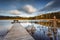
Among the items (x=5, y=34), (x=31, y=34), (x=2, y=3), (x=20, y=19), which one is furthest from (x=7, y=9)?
(x=31, y=34)

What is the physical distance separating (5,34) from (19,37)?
0.23 m

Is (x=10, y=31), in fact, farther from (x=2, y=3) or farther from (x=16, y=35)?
(x=2, y=3)

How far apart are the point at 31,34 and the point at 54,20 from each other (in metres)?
0.45

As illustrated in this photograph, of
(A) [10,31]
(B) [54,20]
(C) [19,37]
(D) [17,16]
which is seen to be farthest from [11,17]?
(B) [54,20]

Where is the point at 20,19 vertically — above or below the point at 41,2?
below

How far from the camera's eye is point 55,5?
2.07 metres

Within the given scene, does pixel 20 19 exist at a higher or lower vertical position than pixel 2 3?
lower

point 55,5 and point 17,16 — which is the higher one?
point 55,5

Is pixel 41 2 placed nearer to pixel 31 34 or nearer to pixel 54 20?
pixel 54 20

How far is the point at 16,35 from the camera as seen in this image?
77.9 inches

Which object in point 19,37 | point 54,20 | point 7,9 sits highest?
point 7,9

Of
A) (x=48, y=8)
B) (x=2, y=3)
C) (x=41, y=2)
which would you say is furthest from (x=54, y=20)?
(x=2, y=3)

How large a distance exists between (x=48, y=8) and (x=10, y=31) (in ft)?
2.45

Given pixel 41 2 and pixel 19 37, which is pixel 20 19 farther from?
pixel 41 2
